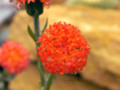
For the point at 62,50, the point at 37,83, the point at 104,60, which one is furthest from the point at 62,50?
the point at 37,83

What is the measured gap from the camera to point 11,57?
4.56ft

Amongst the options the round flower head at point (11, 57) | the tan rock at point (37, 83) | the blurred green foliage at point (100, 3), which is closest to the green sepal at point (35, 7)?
the round flower head at point (11, 57)

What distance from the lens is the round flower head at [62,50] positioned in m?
0.63

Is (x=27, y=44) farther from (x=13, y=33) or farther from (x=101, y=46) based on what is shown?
(x=101, y=46)

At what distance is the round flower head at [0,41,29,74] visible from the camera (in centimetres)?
139

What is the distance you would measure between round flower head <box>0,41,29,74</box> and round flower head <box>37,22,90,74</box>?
767 millimetres

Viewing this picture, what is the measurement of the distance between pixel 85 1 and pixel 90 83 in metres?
1.96

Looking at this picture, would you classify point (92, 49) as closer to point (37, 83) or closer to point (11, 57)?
point (37, 83)

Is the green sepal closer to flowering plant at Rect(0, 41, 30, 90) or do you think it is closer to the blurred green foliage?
flowering plant at Rect(0, 41, 30, 90)

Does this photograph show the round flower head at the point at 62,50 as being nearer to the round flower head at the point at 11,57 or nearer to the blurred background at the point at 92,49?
the round flower head at the point at 11,57

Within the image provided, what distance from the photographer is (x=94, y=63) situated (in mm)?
2482

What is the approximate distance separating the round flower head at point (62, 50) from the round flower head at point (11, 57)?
77 centimetres

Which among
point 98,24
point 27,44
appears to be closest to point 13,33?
point 27,44

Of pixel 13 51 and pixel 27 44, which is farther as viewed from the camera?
pixel 27 44
